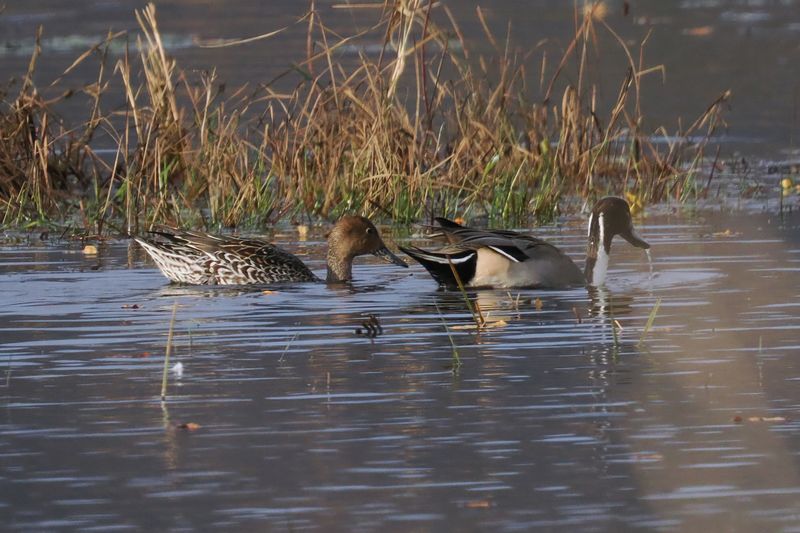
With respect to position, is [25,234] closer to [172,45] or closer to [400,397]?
[400,397]

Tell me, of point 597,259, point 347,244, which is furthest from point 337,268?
point 597,259

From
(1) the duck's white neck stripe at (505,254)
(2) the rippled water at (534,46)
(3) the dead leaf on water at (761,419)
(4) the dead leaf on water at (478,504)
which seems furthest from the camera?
(2) the rippled water at (534,46)

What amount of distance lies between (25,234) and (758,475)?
375 inches

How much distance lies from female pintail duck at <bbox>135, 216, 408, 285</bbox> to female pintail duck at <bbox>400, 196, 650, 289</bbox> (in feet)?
2.34

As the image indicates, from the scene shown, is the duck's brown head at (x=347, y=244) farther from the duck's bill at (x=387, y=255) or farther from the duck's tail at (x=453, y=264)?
the duck's tail at (x=453, y=264)

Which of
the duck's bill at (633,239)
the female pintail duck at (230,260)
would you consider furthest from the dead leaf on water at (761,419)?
the female pintail duck at (230,260)

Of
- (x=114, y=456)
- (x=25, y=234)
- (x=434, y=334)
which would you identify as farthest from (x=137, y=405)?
(x=25, y=234)

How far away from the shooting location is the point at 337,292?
40.4ft

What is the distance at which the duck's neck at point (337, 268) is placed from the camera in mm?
12918

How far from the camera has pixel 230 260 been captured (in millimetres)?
12703

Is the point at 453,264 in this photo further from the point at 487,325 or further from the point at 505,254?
the point at 487,325

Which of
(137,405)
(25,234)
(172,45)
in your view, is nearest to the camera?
(137,405)

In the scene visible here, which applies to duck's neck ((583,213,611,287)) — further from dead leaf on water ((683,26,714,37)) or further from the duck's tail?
dead leaf on water ((683,26,714,37))

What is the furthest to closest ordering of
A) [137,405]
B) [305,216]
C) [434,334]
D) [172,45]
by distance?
[172,45]
[305,216]
[434,334]
[137,405]
